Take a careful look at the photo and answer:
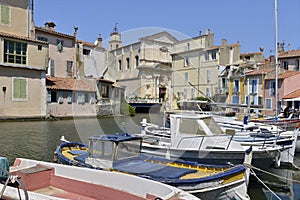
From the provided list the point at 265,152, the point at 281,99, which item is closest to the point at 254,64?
the point at 281,99

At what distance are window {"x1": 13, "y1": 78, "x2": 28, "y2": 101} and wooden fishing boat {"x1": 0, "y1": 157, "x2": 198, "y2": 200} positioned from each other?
2076 cm

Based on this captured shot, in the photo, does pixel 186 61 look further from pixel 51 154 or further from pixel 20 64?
pixel 51 154

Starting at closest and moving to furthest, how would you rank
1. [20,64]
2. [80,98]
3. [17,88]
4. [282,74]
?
[20,64] → [17,88] → [282,74] → [80,98]

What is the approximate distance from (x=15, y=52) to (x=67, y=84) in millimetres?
6875

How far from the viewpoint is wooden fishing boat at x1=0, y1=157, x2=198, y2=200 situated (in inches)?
204

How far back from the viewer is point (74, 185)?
6.77 meters

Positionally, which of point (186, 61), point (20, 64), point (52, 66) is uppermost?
point (186, 61)

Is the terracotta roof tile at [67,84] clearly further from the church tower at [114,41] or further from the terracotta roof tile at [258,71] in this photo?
the church tower at [114,41]

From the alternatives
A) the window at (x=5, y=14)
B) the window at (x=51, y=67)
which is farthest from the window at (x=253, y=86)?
the window at (x=5, y=14)

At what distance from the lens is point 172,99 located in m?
49.5

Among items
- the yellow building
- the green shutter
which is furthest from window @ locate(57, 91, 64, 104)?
the green shutter

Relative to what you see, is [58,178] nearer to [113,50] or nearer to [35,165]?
[35,165]

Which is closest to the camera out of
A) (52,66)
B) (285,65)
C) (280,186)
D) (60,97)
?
(280,186)

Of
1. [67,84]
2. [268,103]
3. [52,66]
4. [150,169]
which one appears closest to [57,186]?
[150,169]
